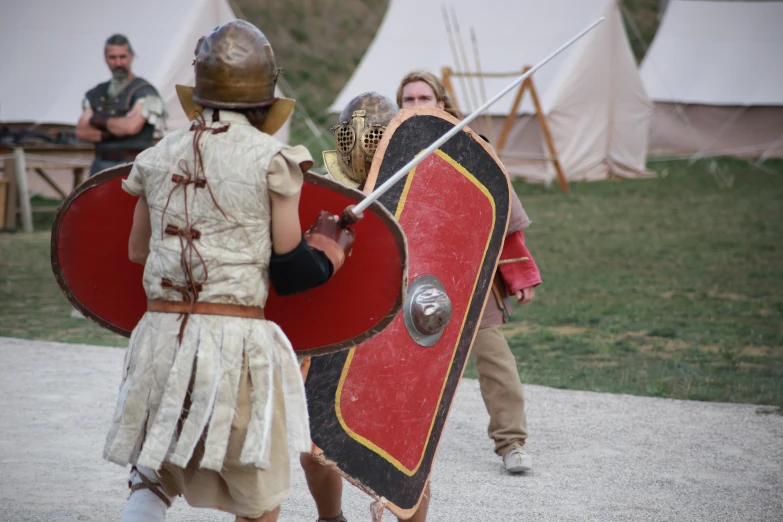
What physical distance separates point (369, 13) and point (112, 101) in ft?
71.5

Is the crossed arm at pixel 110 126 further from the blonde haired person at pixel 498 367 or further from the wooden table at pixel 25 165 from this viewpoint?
the wooden table at pixel 25 165

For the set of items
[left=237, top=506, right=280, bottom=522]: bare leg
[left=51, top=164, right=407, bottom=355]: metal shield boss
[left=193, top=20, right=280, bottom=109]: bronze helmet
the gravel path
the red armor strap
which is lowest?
the gravel path

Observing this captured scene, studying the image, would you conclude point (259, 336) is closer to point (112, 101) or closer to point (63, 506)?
point (63, 506)

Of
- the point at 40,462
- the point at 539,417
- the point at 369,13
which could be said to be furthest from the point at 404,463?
the point at 369,13

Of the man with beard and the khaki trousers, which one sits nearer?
the khaki trousers

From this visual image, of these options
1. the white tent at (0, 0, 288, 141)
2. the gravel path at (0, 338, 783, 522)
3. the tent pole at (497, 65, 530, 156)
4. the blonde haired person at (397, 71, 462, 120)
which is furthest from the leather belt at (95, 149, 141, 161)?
the tent pole at (497, 65, 530, 156)

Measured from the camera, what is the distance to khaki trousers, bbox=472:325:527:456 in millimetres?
3922

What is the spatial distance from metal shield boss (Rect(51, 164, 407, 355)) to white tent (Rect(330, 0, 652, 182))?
13.3 meters

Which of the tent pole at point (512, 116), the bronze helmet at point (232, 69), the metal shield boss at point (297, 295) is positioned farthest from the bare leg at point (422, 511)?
the tent pole at point (512, 116)

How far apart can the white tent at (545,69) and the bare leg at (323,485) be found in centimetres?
1295

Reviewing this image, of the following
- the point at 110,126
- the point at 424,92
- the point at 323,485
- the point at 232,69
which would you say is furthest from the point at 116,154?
the point at 232,69

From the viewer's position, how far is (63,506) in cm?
332

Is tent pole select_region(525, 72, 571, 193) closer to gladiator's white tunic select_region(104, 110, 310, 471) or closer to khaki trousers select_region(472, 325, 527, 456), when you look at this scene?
khaki trousers select_region(472, 325, 527, 456)

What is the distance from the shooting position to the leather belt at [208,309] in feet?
Answer: 7.61
